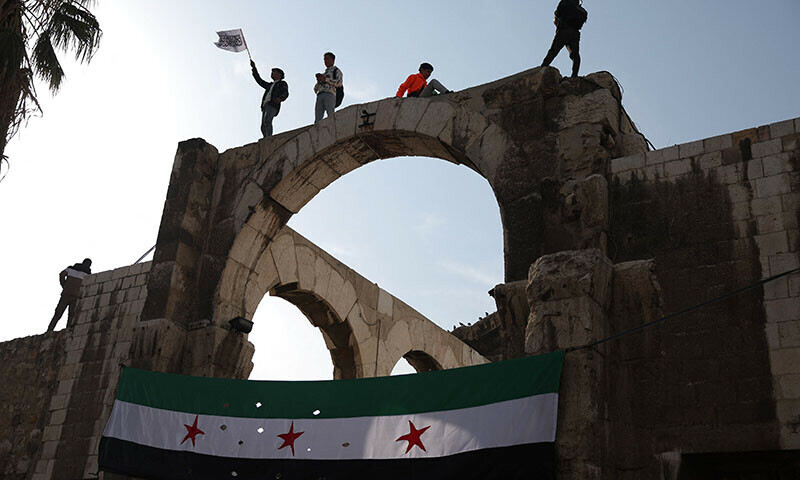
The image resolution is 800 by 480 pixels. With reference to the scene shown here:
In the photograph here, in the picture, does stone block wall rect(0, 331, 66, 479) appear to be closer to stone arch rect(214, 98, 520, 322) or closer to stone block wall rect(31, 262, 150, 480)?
stone block wall rect(31, 262, 150, 480)

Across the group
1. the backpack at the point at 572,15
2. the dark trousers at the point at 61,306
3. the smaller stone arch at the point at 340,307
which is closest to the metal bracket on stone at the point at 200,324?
the smaller stone arch at the point at 340,307

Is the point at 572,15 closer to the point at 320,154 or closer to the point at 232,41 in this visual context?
the point at 320,154

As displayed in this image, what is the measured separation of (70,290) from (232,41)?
3940 mm

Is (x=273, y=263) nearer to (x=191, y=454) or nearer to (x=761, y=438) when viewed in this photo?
(x=191, y=454)

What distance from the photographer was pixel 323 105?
30.7 feet

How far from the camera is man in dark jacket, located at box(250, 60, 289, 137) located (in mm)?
9607

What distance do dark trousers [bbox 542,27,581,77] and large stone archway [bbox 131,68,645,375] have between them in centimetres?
38

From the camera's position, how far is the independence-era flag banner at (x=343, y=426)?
5629mm

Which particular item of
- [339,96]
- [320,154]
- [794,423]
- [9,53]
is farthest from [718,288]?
A: [9,53]

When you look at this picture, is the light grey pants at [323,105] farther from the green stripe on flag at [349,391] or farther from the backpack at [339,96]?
the green stripe on flag at [349,391]

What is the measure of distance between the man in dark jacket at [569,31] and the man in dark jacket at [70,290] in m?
6.78

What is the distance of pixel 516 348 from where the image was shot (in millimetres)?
6562

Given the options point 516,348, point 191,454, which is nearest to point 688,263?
point 516,348

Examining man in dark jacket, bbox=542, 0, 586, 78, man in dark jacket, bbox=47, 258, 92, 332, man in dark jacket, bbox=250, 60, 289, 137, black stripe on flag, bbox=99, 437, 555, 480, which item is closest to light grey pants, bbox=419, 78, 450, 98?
man in dark jacket, bbox=542, 0, 586, 78
